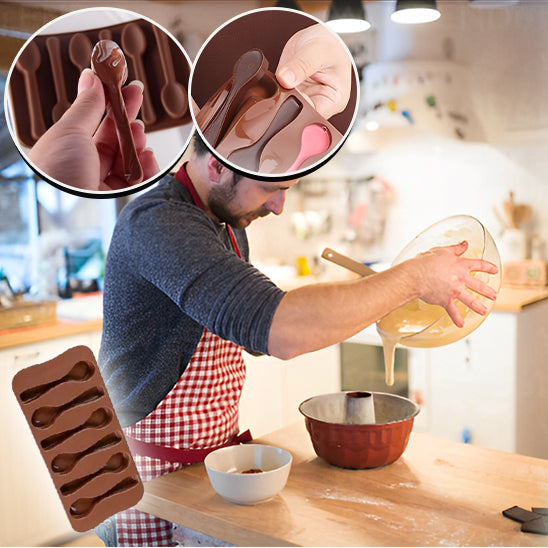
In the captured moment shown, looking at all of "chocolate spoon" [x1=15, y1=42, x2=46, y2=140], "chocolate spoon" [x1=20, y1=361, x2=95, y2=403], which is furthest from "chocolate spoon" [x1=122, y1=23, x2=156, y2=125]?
"chocolate spoon" [x1=20, y1=361, x2=95, y2=403]

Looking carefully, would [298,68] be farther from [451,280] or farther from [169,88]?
[451,280]

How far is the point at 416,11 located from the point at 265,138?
0.40m

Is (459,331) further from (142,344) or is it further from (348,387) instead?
(348,387)

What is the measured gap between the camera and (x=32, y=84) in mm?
861

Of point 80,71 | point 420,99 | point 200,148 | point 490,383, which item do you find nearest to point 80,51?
point 80,71

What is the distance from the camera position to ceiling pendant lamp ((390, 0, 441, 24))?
1163 mm

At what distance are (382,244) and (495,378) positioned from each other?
58 cm

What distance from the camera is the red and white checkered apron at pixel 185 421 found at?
100 centimetres

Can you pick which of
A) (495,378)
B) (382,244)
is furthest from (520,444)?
(382,244)

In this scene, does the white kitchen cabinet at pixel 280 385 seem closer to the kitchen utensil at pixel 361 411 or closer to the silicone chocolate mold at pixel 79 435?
the kitchen utensil at pixel 361 411

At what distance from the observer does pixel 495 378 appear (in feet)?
6.77

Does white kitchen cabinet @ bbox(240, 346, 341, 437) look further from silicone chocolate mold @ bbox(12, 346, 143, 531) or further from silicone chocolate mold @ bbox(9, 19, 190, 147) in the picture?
silicone chocolate mold @ bbox(9, 19, 190, 147)

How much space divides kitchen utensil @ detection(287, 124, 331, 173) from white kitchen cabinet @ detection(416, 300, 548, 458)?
110 centimetres

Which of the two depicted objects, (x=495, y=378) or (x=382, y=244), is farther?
(x=382, y=244)
